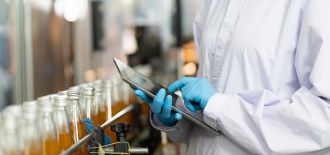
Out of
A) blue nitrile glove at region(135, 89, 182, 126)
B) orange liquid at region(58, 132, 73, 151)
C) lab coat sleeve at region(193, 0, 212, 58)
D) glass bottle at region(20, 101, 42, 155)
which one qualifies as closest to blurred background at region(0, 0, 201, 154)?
lab coat sleeve at region(193, 0, 212, 58)

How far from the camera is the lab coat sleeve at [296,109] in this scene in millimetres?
1217

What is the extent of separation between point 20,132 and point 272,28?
2.34 feet

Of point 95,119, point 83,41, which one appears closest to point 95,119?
point 95,119

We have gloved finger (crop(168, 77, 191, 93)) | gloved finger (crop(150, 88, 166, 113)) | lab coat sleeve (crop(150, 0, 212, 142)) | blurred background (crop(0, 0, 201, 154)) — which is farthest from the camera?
blurred background (crop(0, 0, 201, 154))

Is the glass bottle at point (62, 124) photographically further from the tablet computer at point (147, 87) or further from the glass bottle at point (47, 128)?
the tablet computer at point (147, 87)

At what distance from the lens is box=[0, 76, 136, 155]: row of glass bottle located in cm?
106

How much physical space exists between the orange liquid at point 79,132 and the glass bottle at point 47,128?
6 centimetres

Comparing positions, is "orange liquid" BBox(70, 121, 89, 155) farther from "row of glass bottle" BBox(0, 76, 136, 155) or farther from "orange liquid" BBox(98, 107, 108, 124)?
"orange liquid" BBox(98, 107, 108, 124)

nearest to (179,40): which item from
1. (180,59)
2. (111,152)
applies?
(180,59)

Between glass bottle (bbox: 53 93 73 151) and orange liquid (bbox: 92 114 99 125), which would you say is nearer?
glass bottle (bbox: 53 93 73 151)

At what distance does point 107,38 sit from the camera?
13.1ft

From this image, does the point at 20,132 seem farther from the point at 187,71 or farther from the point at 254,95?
the point at 187,71

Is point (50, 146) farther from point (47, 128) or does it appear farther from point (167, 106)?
point (167, 106)

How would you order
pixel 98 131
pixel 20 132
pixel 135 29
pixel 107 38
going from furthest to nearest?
pixel 135 29 < pixel 107 38 < pixel 98 131 < pixel 20 132
